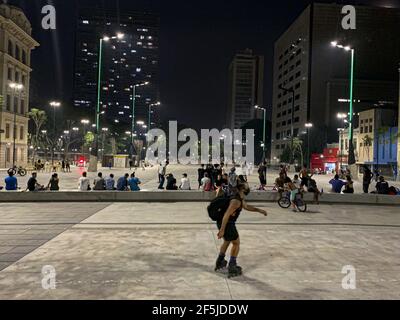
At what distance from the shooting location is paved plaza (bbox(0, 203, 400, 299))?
6.27 metres

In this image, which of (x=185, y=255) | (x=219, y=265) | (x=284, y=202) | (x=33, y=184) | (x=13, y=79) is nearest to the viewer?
(x=219, y=265)

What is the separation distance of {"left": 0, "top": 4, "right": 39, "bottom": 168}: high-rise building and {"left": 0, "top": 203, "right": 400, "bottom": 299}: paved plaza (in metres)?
42.4

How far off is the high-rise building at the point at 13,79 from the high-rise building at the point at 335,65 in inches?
2681

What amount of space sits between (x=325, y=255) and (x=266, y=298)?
3.30 meters

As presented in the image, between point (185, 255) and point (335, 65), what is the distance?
114410 millimetres

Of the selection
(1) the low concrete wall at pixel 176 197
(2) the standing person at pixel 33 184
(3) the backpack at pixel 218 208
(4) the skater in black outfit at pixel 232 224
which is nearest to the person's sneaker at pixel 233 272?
(4) the skater in black outfit at pixel 232 224

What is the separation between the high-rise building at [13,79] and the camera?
174 ft

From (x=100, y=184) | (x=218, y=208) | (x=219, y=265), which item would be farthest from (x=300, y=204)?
(x=218, y=208)

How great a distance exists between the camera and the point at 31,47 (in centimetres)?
6331

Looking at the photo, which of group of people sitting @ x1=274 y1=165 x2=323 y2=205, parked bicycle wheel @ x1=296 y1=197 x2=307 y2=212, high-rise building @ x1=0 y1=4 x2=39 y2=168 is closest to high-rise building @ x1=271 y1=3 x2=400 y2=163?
high-rise building @ x1=0 y1=4 x2=39 y2=168

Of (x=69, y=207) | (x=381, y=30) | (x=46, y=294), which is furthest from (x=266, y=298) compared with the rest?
(x=381, y=30)

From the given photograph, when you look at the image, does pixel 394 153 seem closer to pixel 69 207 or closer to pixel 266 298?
pixel 69 207

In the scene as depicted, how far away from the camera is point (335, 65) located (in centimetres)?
11275

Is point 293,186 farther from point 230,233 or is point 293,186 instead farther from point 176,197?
point 230,233
